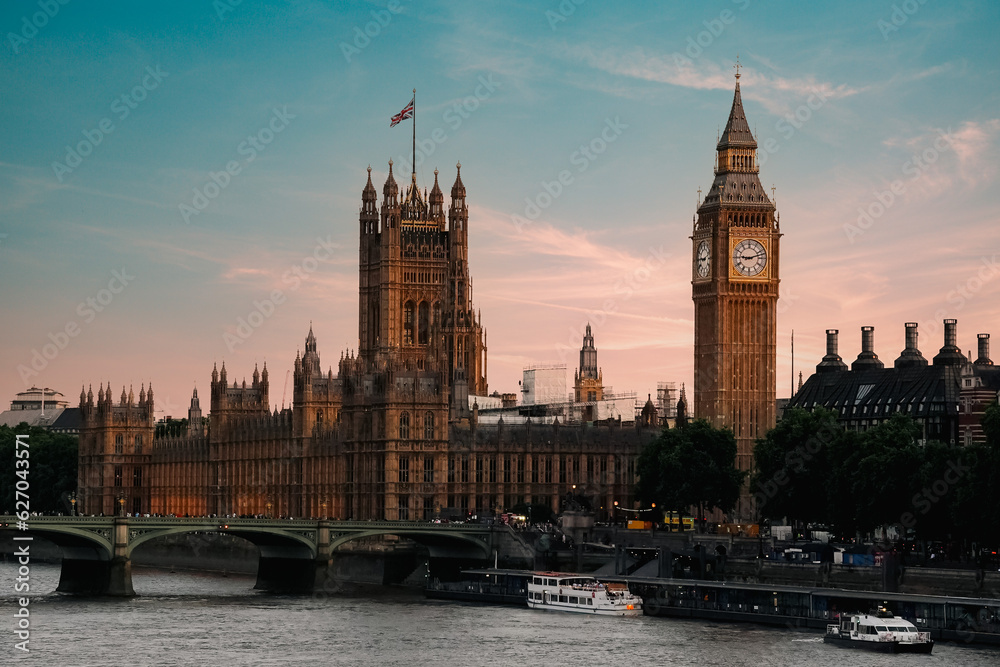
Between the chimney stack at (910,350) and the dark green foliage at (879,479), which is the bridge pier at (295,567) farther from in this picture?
the chimney stack at (910,350)

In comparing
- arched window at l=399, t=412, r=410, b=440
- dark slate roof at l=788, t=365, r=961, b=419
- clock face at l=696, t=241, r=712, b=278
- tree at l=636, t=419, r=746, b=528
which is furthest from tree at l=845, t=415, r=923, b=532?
arched window at l=399, t=412, r=410, b=440

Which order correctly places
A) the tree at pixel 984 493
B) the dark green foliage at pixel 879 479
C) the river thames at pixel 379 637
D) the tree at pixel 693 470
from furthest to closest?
the tree at pixel 693 470 → the dark green foliage at pixel 879 479 → the tree at pixel 984 493 → the river thames at pixel 379 637

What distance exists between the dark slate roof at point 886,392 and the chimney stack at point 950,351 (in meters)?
2.19

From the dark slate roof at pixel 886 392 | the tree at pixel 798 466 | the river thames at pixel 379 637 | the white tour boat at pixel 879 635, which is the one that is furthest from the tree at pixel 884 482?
the dark slate roof at pixel 886 392

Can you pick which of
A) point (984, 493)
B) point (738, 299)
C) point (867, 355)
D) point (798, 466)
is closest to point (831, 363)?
point (867, 355)

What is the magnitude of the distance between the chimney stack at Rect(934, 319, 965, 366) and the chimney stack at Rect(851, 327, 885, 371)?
13641 mm

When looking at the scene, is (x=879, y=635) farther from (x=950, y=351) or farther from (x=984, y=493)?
(x=950, y=351)

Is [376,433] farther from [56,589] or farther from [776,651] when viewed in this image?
[776,651]

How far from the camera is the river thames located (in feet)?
301

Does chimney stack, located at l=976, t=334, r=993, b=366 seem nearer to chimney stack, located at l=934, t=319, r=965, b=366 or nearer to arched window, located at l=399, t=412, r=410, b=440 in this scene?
chimney stack, located at l=934, t=319, r=965, b=366

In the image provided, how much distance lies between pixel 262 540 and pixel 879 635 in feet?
176

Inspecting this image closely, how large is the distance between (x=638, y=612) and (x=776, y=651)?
1940 cm

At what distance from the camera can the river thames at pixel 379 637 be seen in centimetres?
9188

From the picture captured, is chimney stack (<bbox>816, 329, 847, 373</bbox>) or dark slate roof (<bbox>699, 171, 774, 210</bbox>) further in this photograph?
chimney stack (<bbox>816, 329, 847, 373</bbox>)
